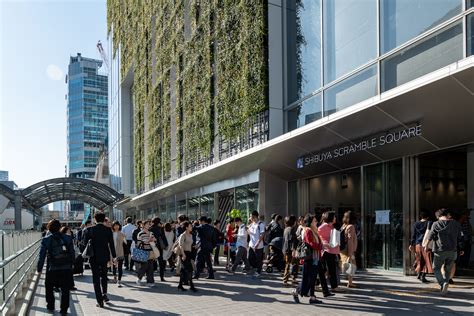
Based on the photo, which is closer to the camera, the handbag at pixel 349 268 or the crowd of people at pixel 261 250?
the crowd of people at pixel 261 250

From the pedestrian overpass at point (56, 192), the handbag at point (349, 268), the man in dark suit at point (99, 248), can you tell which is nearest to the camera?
the man in dark suit at point (99, 248)

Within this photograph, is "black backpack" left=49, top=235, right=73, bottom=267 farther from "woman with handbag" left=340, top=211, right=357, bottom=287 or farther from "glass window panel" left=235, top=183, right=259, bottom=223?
"glass window panel" left=235, top=183, right=259, bottom=223

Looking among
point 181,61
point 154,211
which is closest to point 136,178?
point 154,211

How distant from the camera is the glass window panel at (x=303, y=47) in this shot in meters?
15.6

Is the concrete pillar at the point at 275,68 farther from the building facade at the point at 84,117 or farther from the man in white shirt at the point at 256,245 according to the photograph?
the building facade at the point at 84,117

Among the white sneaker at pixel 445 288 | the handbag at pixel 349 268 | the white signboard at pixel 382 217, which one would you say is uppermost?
the white signboard at pixel 382 217

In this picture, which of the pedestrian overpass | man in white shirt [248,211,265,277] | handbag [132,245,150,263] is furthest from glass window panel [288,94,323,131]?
the pedestrian overpass

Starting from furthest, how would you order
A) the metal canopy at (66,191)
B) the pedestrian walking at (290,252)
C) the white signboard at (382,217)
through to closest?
1. the metal canopy at (66,191)
2. the white signboard at (382,217)
3. the pedestrian walking at (290,252)

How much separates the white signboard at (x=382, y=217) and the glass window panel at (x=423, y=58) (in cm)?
347

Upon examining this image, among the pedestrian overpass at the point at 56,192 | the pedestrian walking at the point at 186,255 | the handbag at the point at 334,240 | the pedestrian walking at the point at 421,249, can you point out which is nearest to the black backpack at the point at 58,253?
the pedestrian walking at the point at 186,255

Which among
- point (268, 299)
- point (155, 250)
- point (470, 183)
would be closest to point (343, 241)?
point (268, 299)

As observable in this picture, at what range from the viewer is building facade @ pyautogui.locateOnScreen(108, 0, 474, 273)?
1083 centimetres

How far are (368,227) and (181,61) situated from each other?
58.6 feet

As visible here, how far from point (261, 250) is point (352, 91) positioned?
5106mm
